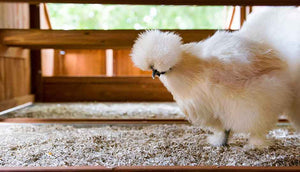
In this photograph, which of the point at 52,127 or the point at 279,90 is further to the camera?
the point at 52,127

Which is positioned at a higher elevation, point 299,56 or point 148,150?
point 299,56

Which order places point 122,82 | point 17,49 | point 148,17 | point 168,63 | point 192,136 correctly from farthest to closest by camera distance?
1. point 148,17
2. point 122,82
3. point 17,49
4. point 192,136
5. point 168,63

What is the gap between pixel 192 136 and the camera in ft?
5.78

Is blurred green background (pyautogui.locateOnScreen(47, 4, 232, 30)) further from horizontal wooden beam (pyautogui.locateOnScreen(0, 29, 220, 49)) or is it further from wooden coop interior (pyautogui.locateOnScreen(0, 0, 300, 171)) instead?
horizontal wooden beam (pyautogui.locateOnScreen(0, 29, 220, 49))

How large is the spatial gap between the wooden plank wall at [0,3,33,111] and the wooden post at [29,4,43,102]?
0.34 feet

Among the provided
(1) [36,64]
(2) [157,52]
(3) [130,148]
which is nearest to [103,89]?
(1) [36,64]

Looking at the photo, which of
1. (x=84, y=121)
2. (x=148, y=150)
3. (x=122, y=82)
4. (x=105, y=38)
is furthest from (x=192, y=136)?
(x=122, y=82)

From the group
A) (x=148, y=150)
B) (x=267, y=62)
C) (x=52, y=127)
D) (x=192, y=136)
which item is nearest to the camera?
(x=267, y=62)

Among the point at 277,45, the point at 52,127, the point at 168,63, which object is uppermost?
the point at 277,45

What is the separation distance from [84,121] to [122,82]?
1.70 metres

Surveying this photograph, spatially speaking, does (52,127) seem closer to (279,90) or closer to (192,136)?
(192,136)

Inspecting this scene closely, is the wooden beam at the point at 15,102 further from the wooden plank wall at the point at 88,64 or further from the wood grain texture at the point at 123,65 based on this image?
the wood grain texture at the point at 123,65

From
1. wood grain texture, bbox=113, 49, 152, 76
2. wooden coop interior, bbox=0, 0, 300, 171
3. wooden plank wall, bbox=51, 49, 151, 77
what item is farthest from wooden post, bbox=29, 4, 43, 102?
wood grain texture, bbox=113, 49, 152, 76

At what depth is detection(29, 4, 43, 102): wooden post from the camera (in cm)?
370
